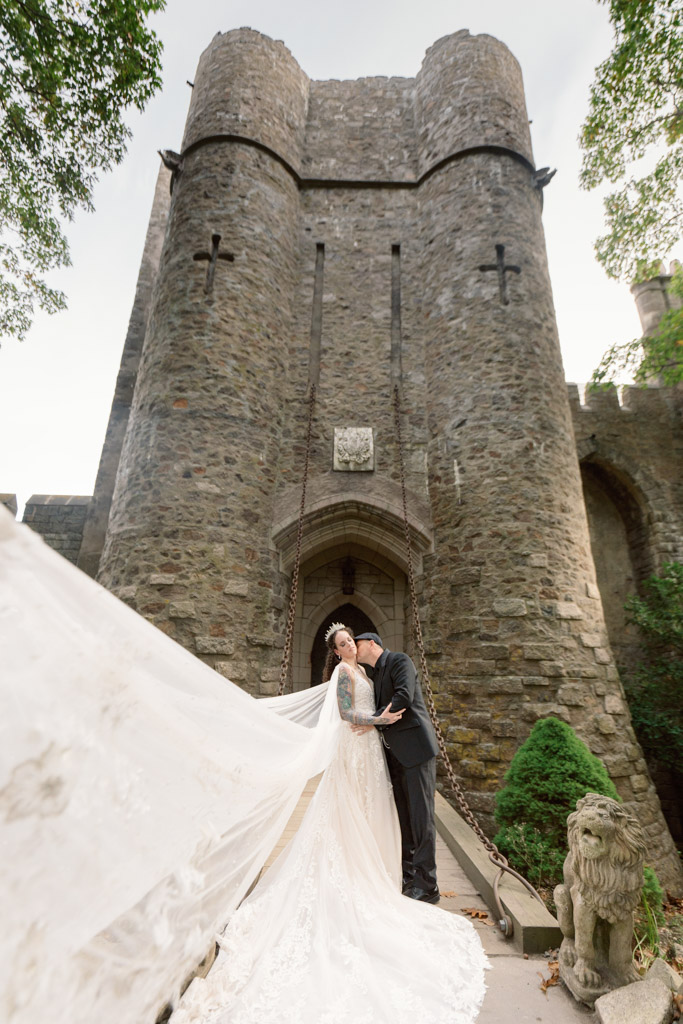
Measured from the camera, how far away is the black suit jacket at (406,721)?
3327 mm

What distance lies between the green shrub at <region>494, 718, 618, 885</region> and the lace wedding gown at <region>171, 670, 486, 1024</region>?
1746 millimetres

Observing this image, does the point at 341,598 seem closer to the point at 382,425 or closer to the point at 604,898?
the point at 382,425

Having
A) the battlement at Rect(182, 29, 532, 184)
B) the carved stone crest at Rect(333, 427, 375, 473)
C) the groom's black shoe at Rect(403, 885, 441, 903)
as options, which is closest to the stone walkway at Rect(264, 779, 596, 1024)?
the groom's black shoe at Rect(403, 885, 441, 903)

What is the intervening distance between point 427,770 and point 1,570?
9.80 feet

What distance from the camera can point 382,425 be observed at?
8.23 meters

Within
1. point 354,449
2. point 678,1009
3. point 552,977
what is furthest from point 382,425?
point 678,1009

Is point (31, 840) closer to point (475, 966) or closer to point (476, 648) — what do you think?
point (475, 966)

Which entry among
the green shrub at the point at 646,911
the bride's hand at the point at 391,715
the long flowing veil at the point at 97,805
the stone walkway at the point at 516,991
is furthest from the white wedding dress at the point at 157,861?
the green shrub at the point at 646,911

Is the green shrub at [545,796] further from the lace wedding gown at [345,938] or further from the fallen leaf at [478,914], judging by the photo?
the lace wedding gown at [345,938]

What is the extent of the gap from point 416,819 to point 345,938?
39.0 inches

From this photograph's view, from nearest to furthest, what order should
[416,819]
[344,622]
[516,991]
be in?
[516,991] → [416,819] → [344,622]

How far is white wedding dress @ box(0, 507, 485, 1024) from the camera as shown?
3.80ft

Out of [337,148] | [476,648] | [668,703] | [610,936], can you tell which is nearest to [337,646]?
[610,936]

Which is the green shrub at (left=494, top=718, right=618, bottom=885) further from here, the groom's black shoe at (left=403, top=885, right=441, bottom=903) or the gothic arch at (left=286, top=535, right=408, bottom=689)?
the gothic arch at (left=286, top=535, right=408, bottom=689)
